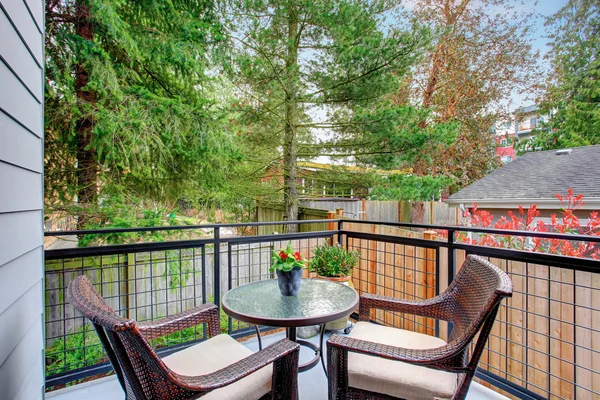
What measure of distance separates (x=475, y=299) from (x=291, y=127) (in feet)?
16.2

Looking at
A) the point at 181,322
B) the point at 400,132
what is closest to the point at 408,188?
the point at 400,132

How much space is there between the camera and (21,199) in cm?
111

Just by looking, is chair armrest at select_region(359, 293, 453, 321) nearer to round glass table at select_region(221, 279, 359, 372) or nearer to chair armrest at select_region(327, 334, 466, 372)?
round glass table at select_region(221, 279, 359, 372)

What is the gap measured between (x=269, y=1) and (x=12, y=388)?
552 cm

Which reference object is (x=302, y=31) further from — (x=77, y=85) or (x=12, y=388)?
(x=12, y=388)

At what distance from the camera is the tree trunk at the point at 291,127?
534cm

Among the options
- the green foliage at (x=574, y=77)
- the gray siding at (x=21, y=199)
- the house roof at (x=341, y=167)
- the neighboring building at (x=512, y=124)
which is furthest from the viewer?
the neighboring building at (x=512, y=124)

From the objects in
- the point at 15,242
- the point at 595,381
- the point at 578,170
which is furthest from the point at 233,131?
the point at 578,170

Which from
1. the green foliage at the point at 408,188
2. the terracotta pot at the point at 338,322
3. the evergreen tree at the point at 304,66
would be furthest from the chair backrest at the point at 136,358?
the green foliage at the point at 408,188

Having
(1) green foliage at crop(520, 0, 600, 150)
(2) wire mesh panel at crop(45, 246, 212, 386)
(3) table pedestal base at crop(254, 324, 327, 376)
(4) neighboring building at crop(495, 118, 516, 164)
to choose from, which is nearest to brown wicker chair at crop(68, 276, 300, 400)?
(3) table pedestal base at crop(254, 324, 327, 376)

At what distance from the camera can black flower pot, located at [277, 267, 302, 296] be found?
1.96 m

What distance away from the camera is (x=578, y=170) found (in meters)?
6.25

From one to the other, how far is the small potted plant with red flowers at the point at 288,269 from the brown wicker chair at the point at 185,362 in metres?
0.45

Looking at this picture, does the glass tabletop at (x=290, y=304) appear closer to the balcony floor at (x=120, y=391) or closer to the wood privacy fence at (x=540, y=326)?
the balcony floor at (x=120, y=391)
